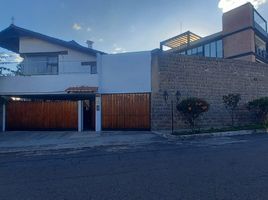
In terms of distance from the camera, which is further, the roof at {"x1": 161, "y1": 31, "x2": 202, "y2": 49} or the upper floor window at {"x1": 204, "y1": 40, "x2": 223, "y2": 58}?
the roof at {"x1": 161, "y1": 31, "x2": 202, "y2": 49}

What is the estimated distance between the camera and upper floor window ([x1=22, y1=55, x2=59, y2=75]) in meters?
20.9

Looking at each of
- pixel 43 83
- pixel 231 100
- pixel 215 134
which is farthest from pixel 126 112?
pixel 231 100

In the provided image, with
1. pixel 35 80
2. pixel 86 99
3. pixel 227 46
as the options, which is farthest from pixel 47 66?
pixel 227 46

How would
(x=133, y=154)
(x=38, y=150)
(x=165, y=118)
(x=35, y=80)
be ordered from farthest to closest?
(x=35, y=80), (x=165, y=118), (x=38, y=150), (x=133, y=154)

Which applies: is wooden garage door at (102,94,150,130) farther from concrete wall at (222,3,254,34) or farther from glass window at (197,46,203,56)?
glass window at (197,46,203,56)

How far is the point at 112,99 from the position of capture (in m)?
18.6

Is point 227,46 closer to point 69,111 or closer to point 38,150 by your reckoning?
point 69,111

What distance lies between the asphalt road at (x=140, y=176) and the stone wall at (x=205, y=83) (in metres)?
8.30

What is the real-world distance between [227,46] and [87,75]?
21533mm

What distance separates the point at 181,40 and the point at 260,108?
1946 centimetres

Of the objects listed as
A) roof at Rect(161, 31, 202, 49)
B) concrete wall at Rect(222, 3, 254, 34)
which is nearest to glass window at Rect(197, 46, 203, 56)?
roof at Rect(161, 31, 202, 49)

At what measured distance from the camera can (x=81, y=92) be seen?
18391 millimetres

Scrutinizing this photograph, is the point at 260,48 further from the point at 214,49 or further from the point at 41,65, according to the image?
the point at 41,65

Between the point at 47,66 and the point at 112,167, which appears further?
the point at 47,66
